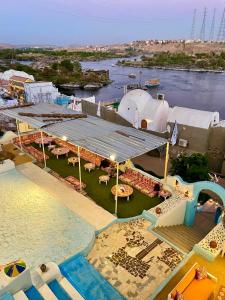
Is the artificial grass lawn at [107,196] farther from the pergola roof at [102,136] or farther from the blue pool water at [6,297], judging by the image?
the blue pool water at [6,297]

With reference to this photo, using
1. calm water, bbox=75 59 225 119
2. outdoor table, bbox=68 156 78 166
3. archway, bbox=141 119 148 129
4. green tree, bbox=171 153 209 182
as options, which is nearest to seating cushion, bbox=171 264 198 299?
green tree, bbox=171 153 209 182

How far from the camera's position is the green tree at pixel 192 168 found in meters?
17.6

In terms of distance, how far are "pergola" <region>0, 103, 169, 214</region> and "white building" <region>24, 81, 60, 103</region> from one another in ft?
69.1

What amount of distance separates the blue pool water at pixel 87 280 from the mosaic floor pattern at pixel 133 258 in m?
0.27

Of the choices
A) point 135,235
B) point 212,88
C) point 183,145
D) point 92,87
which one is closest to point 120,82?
point 92,87

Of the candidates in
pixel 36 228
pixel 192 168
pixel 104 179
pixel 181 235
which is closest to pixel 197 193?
pixel 181 235

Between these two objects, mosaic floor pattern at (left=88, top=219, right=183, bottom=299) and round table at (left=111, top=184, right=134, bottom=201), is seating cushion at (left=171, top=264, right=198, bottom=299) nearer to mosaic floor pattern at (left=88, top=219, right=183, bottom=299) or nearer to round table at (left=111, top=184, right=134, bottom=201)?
mosaic floor pattern at (left=88, top=219, right=183, bottom=299)

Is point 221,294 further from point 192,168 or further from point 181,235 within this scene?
point 192,168

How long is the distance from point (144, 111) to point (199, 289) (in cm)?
2078

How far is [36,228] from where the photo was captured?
10.7m

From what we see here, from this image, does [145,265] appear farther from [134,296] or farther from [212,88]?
[212,88]

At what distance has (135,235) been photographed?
1101 centimetres

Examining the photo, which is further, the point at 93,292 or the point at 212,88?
the point at 212,88

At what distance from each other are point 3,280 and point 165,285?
5178 mm
